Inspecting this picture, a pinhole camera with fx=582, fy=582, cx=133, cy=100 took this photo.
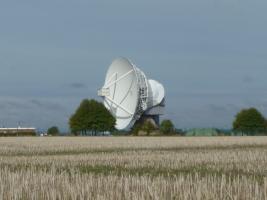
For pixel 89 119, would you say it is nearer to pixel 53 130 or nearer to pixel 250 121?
pixel 53 130

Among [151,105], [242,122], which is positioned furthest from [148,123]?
[242,122]

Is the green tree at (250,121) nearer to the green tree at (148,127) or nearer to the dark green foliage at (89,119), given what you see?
the green tree at (148,127)

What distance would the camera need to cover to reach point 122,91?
436ft

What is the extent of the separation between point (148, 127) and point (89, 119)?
19.3 meters

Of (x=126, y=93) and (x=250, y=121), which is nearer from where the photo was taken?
(x=126, y=93)

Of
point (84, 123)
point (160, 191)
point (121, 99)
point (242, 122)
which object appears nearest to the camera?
point (160, 191)

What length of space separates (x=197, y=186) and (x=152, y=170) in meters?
8.81

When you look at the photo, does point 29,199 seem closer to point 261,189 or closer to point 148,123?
point 261,189

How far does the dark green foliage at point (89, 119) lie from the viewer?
14750cm

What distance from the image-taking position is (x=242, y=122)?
551ft

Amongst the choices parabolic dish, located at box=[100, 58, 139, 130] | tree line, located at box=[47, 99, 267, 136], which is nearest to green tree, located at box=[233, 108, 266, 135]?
→ tree line, located at box=[47, 99, 267, 136]

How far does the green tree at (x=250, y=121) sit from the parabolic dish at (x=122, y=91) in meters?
42.2

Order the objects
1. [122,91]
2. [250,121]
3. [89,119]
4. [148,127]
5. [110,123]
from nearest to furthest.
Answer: [122,91] < [148,127] < [110,123] < [89,119] < [250,121]

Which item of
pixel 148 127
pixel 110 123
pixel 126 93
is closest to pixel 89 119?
pixel 110 123
